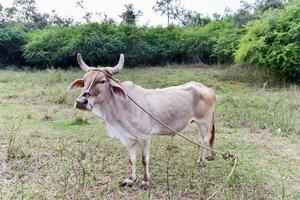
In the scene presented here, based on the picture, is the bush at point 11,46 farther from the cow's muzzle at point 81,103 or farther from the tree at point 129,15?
the cow's muzzle at point 81,103

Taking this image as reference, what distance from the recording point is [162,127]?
381cm

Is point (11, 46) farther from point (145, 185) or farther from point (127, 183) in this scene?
point (145, 185)

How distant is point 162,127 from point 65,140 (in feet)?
6.64

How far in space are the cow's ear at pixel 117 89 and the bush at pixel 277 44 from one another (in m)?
7.92

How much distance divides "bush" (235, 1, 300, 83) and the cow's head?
312 inches

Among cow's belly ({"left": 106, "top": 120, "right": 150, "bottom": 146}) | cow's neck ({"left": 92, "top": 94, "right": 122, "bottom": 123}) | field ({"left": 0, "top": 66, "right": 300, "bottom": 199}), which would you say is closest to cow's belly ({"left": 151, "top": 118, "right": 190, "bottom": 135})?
cow's belly ({"left": 106, "top": 120, "right": 150, "bottom": 146})

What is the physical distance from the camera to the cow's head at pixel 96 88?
129 inches

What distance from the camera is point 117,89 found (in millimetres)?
3510

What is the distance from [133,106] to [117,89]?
0.26m

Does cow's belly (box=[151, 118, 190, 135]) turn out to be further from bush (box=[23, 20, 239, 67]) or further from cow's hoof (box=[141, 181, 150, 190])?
bush (box=[23, 20, 239, 67])

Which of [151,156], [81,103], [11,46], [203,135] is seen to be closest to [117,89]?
[81,103]

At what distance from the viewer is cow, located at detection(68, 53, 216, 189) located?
343cm

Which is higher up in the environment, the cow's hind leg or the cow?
the cow

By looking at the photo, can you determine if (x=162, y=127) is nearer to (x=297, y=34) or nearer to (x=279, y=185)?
(x=279, y=185)
